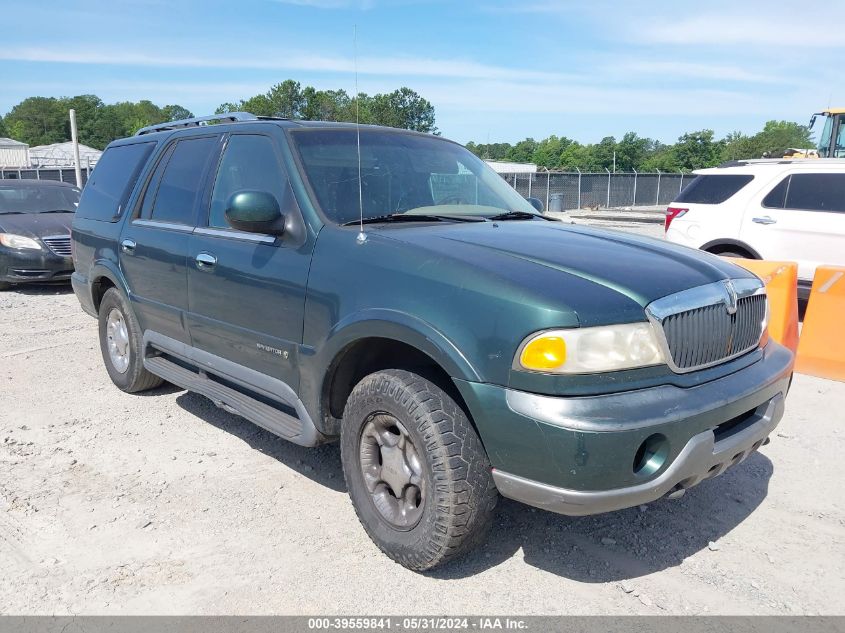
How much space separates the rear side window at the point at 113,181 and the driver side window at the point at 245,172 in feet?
4.16

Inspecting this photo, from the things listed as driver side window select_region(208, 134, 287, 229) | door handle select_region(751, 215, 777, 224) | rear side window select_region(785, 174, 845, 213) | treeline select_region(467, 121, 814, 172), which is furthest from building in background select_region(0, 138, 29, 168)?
driver side window select_region(208, 134, 287, 229)

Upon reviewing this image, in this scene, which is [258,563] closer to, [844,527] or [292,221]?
[292,221]

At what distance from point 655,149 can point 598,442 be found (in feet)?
374

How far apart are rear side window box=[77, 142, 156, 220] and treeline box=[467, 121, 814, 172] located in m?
53.2

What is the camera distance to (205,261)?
405cm

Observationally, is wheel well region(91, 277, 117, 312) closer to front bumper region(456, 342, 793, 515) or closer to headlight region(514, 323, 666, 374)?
front bumper region(456, 342, 793, 515)

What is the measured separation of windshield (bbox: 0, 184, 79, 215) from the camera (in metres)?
11.1

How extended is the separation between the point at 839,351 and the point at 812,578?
3.46 metres

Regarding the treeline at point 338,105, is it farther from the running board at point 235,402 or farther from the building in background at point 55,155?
the running board at point 235,402

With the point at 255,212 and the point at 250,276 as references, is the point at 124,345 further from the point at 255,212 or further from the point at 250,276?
the point at 255,212

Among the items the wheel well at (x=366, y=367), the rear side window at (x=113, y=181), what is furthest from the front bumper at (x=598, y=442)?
the rear side window at (x=113, y=181)

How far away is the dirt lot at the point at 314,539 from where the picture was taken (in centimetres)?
291

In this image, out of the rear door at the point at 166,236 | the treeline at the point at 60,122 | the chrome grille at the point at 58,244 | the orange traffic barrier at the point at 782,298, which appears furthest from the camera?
the treeline at the point at 60,122
